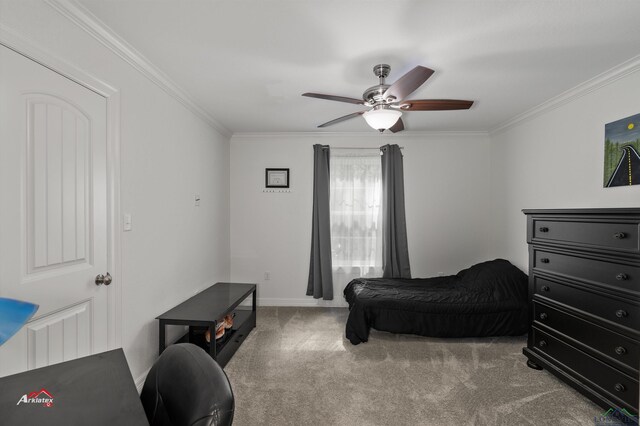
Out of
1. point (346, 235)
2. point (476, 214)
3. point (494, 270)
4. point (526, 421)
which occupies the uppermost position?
point (476, 214)

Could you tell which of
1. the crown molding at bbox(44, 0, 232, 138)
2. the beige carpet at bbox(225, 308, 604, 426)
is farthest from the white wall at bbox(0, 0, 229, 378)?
the beige carpet at bbox(225, 308, 604, 426)

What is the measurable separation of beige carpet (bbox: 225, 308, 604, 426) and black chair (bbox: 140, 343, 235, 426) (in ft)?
4.05

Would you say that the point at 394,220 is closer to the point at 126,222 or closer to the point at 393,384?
the point at 393,384

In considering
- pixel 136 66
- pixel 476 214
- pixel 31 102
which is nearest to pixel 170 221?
pixel 136 66

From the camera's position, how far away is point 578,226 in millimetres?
2188

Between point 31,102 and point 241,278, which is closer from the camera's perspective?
point 31,102

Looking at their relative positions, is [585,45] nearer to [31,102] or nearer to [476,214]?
[476,214]

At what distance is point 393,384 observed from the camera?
2.42 m

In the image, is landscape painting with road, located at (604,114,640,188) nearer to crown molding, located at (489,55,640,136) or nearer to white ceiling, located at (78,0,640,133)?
crown molding, located at (489,55,640,136)

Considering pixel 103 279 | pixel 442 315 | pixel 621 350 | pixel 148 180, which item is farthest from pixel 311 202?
pixel 621 350

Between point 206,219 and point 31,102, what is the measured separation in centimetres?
222

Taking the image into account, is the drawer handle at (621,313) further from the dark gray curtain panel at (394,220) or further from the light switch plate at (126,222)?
the light switch plate at (126,222)

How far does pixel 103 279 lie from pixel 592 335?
321cm

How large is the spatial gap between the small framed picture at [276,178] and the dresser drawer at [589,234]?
296 cm
